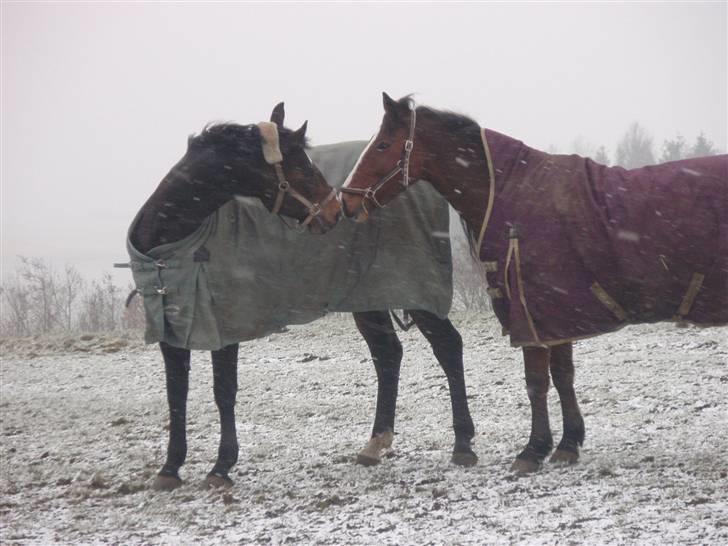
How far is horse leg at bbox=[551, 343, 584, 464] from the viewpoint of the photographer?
4.58 metres

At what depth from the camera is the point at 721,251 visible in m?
3.78

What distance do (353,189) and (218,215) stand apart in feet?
2.90

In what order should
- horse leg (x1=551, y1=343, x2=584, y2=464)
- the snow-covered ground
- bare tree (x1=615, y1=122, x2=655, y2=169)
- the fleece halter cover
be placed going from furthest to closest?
bare tree (x1=615, y1=122, x2=655, y2=169)
horse leg (x1=551, y1=343, x2=584, y2=464)
the fleece halter cover
the snow-covered ground

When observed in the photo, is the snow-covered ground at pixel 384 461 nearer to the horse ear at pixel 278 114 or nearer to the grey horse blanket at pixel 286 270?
the grey horse blanket at pixel 286 270

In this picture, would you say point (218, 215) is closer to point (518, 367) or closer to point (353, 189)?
point (353, 189)

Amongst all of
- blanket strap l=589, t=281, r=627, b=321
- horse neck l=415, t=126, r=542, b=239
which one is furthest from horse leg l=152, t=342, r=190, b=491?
blanket strap l=589, t=281, r=627, b=321

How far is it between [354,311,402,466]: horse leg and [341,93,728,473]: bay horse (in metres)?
1.03

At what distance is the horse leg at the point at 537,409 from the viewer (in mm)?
4312

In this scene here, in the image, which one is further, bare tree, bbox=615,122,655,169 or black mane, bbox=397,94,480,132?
bare tree, bbox=615,122,655,169

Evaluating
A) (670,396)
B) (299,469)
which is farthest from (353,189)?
(670,396)

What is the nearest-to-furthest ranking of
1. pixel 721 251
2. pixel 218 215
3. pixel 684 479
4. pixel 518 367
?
pixel 721 251 < pixel 684 479 < pixel 218 215 < pixel 518 367

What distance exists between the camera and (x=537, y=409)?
445 cm

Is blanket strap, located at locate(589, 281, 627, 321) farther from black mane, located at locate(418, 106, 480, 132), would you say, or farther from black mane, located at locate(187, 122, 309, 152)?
black mane, located at locate(187, 122, 309, 152)

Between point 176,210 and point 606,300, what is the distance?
2.41 m
